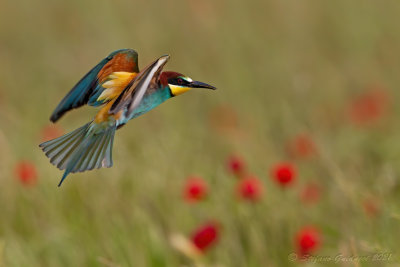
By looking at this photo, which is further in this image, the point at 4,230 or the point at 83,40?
the point at 83,40

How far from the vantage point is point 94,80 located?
1.24 metres

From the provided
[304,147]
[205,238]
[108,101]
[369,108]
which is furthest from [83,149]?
[369,108]

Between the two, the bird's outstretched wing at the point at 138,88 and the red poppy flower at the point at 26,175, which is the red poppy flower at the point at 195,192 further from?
the bird's outstretched wing at the point at 138,88

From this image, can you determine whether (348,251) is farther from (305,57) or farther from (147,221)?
(305,57)

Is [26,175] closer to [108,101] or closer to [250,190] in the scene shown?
[250,190]

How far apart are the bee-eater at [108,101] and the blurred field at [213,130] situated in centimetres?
47

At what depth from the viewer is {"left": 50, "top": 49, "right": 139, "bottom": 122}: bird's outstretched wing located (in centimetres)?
120

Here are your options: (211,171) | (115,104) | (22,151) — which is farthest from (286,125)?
(115,104)

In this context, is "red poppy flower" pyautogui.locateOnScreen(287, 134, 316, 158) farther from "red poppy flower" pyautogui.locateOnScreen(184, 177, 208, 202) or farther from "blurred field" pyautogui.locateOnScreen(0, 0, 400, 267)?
"red poppy flower" pyautogui.locateOnScreen(184, 177, 208, 202)

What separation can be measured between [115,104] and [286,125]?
3.81 metres

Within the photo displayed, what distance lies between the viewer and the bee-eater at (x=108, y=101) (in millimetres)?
943

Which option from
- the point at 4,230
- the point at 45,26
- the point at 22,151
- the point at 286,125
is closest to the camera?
the point at 4,230

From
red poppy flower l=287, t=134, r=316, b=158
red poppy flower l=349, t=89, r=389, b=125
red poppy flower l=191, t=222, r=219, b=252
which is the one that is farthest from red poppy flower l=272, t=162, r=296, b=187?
red poppy flower l=349, t=89, r=389, b=125

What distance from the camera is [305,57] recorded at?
5715 mm
